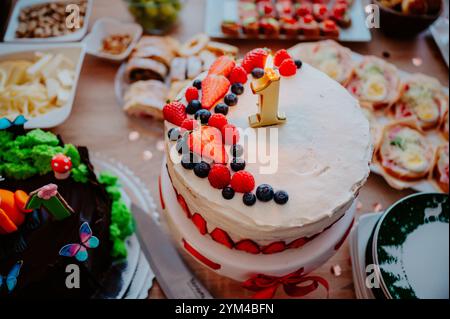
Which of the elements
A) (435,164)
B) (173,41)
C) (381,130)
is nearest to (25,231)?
(173,41)

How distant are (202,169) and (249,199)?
137 mm

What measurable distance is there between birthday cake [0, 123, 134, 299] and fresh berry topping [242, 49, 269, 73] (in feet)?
1.82

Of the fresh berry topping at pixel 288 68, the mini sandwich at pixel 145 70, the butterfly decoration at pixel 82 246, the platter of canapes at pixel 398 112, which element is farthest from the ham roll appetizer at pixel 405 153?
the butterfly decoration at pixel 82 246

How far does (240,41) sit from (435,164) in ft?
3.37

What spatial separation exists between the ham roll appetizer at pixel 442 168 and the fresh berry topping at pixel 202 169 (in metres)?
0.97

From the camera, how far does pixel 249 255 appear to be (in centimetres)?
119

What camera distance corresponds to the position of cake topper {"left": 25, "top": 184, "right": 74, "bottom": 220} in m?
1.08

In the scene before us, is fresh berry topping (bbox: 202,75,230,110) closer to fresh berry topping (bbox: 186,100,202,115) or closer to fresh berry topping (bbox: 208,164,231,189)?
fresh berry topping (bbox: 186,100,202,115)

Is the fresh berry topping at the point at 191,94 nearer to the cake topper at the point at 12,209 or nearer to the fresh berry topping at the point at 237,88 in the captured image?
the fresh berry topping at the point at 237,88

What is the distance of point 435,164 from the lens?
5.38ft

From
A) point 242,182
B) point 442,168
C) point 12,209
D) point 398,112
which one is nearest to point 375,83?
point 398,112

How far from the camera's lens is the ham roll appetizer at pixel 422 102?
1.77 meters

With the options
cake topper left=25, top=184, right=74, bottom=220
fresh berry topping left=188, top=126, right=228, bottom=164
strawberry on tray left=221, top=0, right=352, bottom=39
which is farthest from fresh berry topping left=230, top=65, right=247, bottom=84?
strawberry on tray left=221, top=0, right=352, bottom=39
